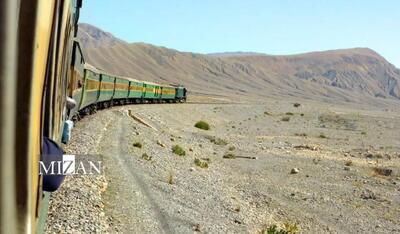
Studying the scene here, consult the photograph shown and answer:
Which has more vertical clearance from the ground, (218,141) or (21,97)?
(21,97)

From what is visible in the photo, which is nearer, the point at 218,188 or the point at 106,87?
the point at 218,188

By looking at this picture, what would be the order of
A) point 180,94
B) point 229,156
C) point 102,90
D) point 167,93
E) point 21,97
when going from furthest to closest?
point 180,94
point 167,93
point 102,90
point 229,156
point 21,97

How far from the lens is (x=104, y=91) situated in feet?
103

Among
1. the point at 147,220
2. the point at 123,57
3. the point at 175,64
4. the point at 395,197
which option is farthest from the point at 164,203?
the point at 175,64

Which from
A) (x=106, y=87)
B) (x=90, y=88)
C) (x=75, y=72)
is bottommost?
(x=106, y=87)

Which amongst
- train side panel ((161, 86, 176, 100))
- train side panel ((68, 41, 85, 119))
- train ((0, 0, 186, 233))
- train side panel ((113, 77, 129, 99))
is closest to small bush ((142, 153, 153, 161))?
train side panel ((68, 41, 85, 119))

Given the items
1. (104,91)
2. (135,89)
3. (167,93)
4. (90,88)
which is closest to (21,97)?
(90,88)

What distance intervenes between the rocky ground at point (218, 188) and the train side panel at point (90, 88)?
3.35ft

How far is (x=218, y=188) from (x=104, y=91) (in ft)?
49.1

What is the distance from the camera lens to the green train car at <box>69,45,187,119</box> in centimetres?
1616

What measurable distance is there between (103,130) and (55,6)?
19604mm

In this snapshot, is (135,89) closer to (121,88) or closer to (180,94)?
(121,88)

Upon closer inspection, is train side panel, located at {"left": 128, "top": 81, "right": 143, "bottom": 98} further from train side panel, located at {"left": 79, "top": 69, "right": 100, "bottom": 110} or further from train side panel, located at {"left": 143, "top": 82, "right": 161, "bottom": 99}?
train side panel, located at {"left": 79, "top": 69, "right": 100, "bottom": 110}

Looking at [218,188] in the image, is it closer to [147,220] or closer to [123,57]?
[147,220]
